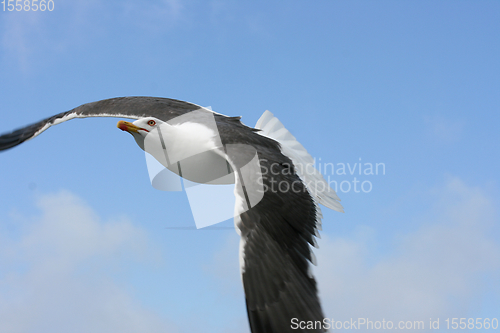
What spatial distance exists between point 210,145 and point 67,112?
3133 millimetres

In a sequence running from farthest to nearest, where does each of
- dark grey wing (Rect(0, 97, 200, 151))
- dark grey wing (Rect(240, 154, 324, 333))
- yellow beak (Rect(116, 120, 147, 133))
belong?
1. dark grey wing (Rect(0, 97, 200, 151))
2. yellow beak (Rect(116, 120, 147, 133))
3. dark grey wing (Rect(240, 154, 324, 333))

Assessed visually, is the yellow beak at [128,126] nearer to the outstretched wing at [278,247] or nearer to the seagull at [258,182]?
the seagull at [258,182]

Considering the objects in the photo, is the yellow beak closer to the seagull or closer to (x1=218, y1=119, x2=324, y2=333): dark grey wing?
the seagull

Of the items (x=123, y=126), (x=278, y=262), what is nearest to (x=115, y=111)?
(x=123, y=126)

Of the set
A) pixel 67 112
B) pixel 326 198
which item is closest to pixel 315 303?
pixel 326 198

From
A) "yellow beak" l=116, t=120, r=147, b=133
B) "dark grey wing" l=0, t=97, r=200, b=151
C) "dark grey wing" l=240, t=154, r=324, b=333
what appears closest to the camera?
"dark grey wing" l=240, t=154, r=324, b=333

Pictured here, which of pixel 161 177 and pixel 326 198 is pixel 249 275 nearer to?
pixel 326 198

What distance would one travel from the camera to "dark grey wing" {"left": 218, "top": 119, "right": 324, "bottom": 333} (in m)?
2.94

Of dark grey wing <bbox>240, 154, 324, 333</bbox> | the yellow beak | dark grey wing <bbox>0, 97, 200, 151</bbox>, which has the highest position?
dark grey wing <bbox>0, 97, 200, 151</bbox>

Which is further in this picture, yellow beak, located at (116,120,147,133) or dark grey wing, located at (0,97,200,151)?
dark grey wing, located at (0,97,200,151)

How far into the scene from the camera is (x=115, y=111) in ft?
19.1

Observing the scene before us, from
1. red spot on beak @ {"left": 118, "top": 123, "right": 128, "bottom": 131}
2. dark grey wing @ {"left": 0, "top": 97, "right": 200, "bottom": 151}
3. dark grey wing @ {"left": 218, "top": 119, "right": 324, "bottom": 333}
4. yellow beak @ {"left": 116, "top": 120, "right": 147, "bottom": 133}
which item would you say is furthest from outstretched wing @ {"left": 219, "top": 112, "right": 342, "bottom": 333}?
dark grey wing @ {"left": 0, "top": 97, "right": 200, "bottom": 151}

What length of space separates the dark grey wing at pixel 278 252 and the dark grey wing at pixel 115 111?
2169 mm

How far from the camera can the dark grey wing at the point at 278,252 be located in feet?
9.64
